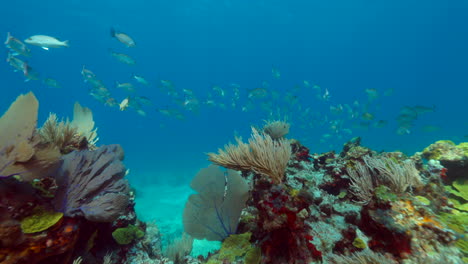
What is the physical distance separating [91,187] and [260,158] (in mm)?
2737

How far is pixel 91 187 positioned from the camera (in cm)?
330

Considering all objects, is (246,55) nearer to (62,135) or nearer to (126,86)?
(126,86)

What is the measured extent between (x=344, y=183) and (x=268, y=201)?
8.79 feet

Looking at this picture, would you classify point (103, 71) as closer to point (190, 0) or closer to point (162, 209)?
point (190, 0)

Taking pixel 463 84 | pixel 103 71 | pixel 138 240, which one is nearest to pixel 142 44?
pixel 103 71

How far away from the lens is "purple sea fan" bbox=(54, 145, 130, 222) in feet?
10.0

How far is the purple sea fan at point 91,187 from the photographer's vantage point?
3059 millimetres

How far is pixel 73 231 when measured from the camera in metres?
2.90

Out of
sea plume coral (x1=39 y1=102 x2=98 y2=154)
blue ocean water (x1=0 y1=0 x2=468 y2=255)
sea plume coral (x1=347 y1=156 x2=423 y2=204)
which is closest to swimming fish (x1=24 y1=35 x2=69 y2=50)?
sea plume coral (x1=39 y1=102 x2=98 y2=154)

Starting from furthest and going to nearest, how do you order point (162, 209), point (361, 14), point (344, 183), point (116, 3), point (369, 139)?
1. point (361, 14)
2. point (369, 139)
3. point (116, 3)
4. point (162, 209)
5. point (344, 183)

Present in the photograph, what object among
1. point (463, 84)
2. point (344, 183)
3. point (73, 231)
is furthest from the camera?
point (463, 84)

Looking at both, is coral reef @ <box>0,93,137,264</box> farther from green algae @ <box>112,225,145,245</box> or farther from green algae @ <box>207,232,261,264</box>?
green algae @ <box>207,232,261,264</box>

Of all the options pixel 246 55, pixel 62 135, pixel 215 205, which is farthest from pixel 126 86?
pixel 246 55

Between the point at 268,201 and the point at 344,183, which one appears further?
the point at 344,183
